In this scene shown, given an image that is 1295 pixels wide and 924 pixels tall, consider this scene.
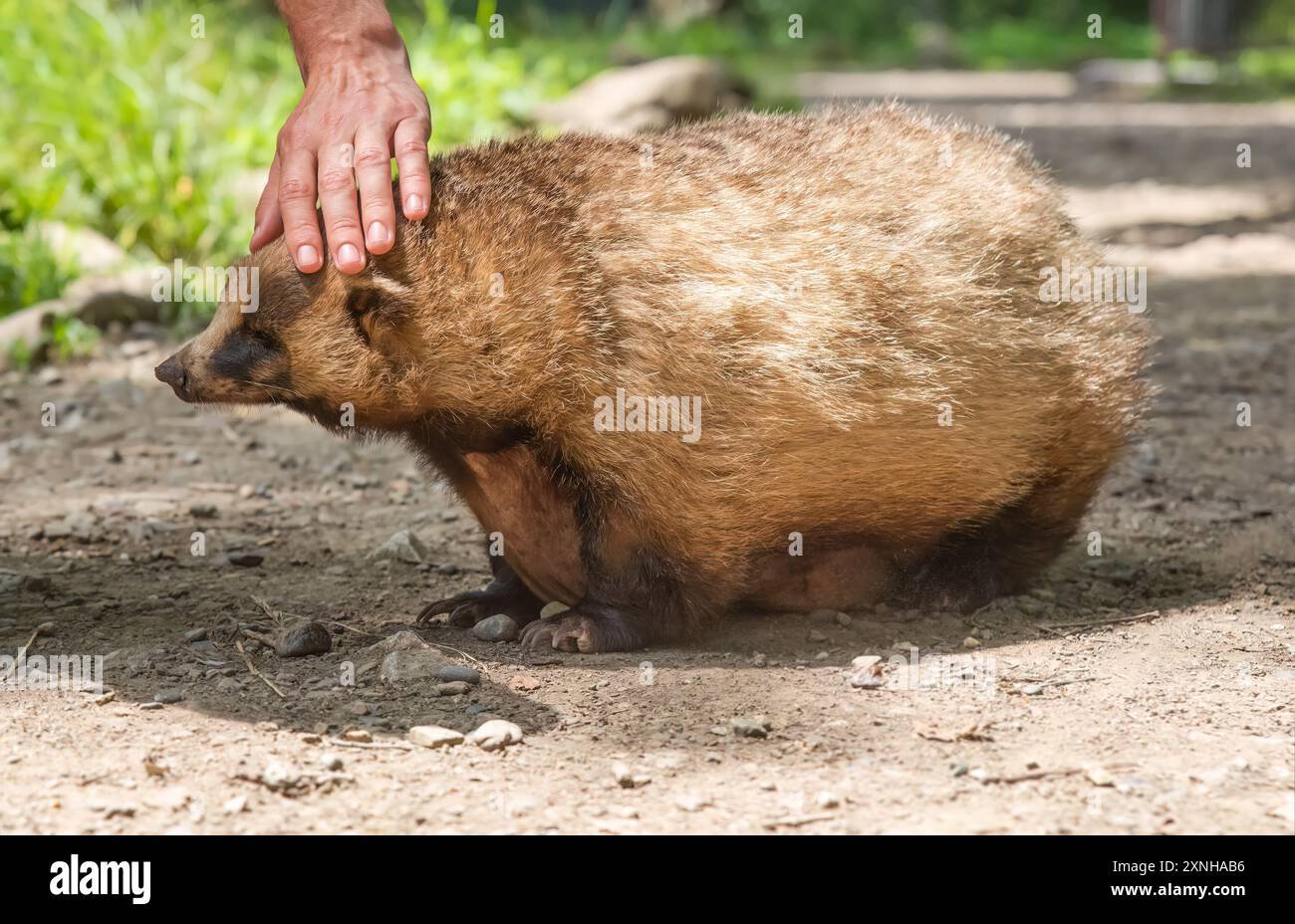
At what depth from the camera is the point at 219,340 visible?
3953 millimetres

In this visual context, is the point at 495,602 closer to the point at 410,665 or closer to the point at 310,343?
the point at 410,665

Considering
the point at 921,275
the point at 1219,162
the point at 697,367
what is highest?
the point at 1219,162

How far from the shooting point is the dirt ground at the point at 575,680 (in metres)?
3.05

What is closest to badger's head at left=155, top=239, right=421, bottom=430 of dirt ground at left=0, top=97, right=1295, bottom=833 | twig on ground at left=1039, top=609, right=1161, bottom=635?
dirt ground at left=0, top=97, right=1295, bottom=833

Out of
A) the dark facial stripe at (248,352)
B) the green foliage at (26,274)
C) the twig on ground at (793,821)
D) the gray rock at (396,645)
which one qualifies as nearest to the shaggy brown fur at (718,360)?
the dark facial stripe at (248,352)

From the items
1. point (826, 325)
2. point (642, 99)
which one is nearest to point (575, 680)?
point (826, 325)

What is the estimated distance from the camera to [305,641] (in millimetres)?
4070

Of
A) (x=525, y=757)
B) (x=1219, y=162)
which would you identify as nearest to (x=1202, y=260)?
(x=1219, y=162)

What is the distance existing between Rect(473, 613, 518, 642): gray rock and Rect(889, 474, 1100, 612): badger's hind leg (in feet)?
3.82

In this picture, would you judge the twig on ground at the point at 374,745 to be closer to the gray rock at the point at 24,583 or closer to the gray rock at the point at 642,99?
the gray rock at the point at 24,583

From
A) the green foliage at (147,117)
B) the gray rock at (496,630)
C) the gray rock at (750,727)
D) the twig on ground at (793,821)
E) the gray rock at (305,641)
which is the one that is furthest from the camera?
the green foliage at (147,117)

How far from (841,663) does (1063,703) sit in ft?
2.06

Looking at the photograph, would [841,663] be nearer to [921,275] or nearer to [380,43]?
[921,275]

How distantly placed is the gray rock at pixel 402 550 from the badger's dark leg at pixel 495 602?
526mm
